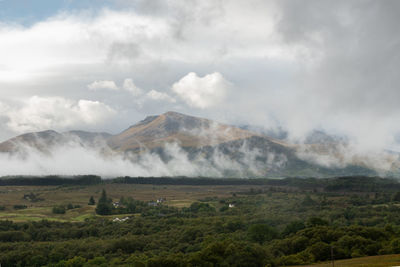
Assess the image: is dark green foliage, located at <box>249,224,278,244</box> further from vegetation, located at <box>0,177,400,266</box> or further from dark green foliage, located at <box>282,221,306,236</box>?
dark green foliage, located at <box>282,221,306,236</box>

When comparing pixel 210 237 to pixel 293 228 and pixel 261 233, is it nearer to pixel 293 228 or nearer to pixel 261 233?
pixel 261 233

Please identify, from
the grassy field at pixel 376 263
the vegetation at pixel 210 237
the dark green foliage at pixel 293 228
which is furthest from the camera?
the dark green foliage at pixel 293 228

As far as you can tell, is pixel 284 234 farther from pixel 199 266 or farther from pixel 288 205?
pixel 288 205

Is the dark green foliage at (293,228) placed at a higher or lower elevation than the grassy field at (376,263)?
lower

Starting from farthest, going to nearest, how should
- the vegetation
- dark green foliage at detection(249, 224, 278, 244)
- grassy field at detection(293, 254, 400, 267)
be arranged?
1. dark green foliage at detection(249, 224, 278, 244)
2. the vegetation
3. grassy field at detection(293, 254, 400, 267)

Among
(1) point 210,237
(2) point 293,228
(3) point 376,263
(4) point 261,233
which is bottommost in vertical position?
(1) point 210,237

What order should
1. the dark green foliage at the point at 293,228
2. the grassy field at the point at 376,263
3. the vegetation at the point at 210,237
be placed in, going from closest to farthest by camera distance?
the grassy field at the point at 376,263, the vegetation at the point at 210,237, the dark green foliage at the point at 293,228

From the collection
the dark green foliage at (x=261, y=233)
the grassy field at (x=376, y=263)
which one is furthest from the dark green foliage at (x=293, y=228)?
the grassy field at (x=376, y=263)

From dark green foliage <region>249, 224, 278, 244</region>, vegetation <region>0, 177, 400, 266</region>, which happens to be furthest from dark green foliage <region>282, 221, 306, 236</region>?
dark green foliage <region>249, 224, 278, 244</region>

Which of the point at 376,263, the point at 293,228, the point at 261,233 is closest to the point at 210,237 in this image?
the point at 261,233

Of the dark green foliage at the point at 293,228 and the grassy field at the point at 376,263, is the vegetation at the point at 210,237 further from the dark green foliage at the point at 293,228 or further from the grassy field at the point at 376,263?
the grassy field at the point at 376,263

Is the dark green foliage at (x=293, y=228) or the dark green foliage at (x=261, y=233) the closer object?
the dark green foliage at (x=293, y=228)

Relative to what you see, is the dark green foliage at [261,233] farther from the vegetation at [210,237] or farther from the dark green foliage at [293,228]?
the dark green foliage at [293,228]

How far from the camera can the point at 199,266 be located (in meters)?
52.5
